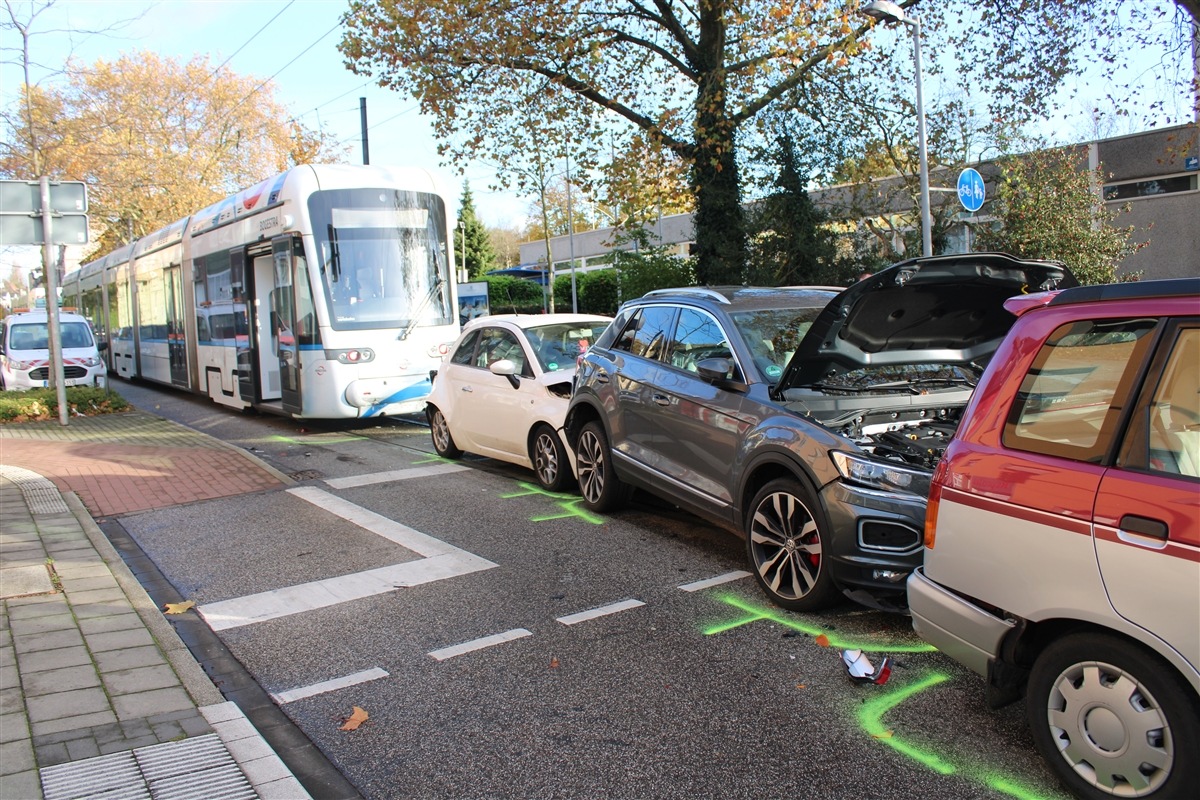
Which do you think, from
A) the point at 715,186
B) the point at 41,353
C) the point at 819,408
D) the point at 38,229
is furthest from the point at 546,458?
the point at 41,353

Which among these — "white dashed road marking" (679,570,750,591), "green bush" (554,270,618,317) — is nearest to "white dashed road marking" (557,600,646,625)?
"white dashed road marking" (679,570,750,591)

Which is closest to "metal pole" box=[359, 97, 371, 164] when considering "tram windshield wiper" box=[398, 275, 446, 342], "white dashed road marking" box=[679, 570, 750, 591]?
"tram windshield wiper" box=[398, 275, 446, 342]

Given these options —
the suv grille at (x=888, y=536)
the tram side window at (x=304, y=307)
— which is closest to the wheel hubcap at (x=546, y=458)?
the suv grille at (x=888, y=536)

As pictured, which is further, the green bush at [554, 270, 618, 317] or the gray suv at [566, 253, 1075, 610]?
the green bush at [554, 270, 618, 317]

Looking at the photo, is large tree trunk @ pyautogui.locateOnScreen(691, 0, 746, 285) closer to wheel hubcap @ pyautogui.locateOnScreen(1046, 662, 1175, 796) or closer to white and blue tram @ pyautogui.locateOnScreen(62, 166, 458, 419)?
white and blue tram @ pyautogui.locateOnScreen(62, 166, 458, 419)

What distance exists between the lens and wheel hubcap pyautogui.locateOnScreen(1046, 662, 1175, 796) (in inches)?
109

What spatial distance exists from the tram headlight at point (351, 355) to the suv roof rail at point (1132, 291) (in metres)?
10.1

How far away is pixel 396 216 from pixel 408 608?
8.20m

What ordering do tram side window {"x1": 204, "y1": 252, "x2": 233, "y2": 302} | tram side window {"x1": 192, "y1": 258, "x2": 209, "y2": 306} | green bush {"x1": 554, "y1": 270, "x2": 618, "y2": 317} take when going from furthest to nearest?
green bush {"x1": 554, "y1": 270, "x2": 618, "y2": 317} < tram side window {"x1": 192, "y1": 258, "x2": 209, "y2": 306} < tram side window {"x1": 204, "y1": 252, "x2": 233, "y2": 302}

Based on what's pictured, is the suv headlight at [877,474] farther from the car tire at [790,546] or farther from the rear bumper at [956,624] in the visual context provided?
the rear bumper at [956,624]

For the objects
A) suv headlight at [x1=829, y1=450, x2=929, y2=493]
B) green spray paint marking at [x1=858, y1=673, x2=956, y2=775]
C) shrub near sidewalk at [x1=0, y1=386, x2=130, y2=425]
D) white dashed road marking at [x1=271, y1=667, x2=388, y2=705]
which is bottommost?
green spray paint marking at [x1=858, y1=673, x2=956, y2=775]

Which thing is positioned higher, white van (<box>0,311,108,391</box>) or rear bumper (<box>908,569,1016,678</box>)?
white van (<box>0,311,108,391</box>)

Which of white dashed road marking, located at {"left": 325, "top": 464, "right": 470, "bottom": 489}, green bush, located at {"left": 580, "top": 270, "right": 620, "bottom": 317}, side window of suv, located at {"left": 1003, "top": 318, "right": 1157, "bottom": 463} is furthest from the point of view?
green bush, located at {"left": 580, "top": 270, "right": 620, "bottom": 317}

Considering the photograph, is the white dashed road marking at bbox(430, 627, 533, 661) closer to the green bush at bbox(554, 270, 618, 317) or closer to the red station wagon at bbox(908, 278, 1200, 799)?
the red station wagon at bbox(908, 278, 1200, 799)
